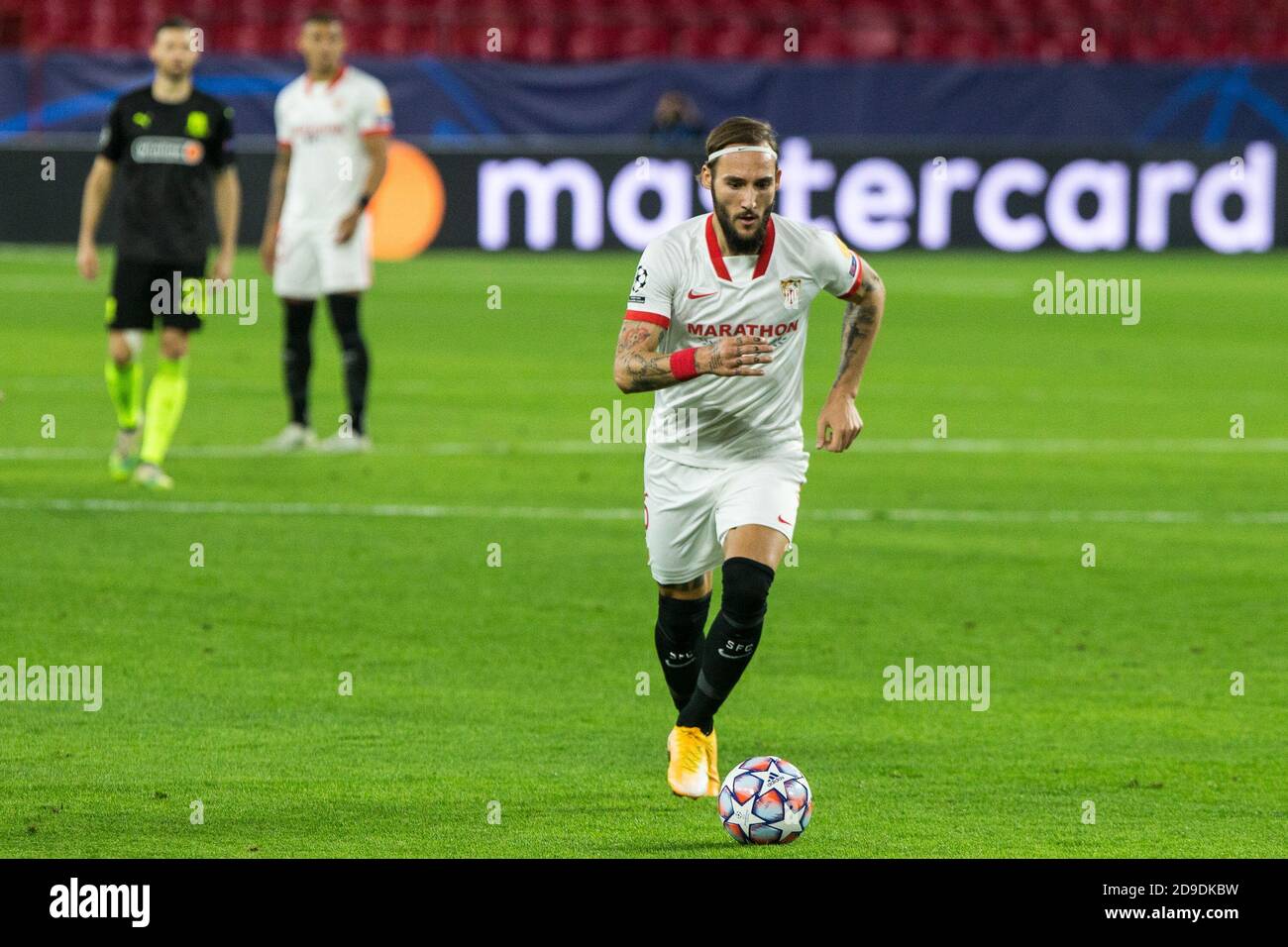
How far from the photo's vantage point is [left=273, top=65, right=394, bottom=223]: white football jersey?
46.7 ft

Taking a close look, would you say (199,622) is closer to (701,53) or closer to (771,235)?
(771,235)

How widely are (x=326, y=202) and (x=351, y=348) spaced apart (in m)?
0.97

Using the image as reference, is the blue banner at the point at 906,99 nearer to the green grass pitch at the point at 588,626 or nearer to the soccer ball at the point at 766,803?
A: the green grass pitch at the point at 588,626

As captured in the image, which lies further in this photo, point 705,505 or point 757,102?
point 757,102

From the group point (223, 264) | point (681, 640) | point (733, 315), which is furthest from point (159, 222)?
point (733, 315)

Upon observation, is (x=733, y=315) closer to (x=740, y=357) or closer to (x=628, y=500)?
(x=740, y=357)

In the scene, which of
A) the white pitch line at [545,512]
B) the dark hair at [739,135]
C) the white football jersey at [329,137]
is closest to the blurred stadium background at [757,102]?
the white football jersey at [329,137]

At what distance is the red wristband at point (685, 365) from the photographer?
6.38 meters

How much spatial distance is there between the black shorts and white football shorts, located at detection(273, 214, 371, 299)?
143 centimetres

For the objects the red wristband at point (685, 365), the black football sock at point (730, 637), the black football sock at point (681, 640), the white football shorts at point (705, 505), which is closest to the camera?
the red wristband at point (685, 365)

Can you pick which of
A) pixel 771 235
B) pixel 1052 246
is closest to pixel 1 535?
pixel 771 235

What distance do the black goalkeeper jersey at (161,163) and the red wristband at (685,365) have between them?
689cm

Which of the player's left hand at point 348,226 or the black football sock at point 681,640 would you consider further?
the player's left hand at point 348,226

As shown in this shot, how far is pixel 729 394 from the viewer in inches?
276
